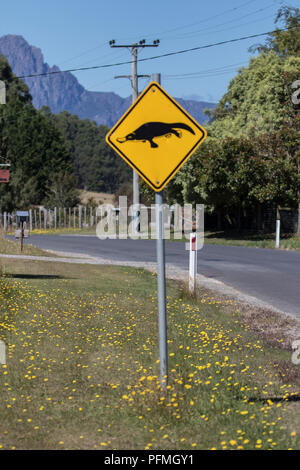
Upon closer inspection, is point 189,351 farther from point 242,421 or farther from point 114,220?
point 114,220

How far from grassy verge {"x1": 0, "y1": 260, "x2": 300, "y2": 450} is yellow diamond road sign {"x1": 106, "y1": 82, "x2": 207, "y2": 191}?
2.15m

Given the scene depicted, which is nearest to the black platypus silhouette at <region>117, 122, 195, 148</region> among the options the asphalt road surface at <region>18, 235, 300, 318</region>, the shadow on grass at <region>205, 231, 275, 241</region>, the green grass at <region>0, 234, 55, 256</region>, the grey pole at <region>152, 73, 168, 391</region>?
the grey pole at <region>152, 73, 168, 391</region>

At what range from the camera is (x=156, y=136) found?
6.26 meters

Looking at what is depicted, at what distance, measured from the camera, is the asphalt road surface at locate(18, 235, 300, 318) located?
14.0m

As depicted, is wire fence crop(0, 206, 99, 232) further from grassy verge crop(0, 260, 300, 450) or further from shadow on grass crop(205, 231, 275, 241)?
grassy verge crop(0, 260, 300, 450)

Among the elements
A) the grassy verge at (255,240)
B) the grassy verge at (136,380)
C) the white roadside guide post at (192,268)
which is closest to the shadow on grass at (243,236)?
the grassy verge at (255,240)

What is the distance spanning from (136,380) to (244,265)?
45.7ft

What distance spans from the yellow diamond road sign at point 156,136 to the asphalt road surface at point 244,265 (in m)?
6.05

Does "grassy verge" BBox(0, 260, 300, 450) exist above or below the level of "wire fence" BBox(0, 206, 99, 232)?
below

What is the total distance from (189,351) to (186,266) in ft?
39.9

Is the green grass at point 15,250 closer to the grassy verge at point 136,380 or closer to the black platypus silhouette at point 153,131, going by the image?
the grassy verge at point 136,380

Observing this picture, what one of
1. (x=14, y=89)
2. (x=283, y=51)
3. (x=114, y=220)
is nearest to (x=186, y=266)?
(x=114, y=220)

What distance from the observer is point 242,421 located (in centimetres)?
549

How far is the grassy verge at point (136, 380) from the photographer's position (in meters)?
5.27
